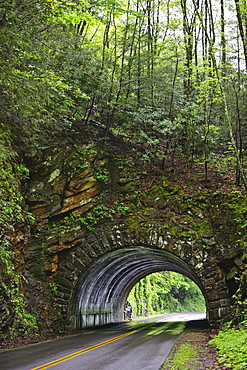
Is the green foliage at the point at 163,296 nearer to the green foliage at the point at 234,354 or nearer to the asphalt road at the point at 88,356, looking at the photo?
the asphalt road at the point at 88,356

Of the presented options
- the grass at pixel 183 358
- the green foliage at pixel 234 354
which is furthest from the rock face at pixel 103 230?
the green foliage at pixel 234 354

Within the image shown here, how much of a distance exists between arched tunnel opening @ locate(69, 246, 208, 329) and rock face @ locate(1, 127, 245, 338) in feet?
0.33

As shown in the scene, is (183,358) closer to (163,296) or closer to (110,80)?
(110,80)

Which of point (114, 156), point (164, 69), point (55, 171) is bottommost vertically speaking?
point (55, 171)

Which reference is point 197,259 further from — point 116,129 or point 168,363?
point 116,129

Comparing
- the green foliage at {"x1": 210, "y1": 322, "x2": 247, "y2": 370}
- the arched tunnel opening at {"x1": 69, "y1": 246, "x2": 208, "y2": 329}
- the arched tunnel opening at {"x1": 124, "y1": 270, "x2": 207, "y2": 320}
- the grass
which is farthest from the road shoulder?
the arched tunnel opening at {"x1": 124, "y1": 270, "x2": 207, "y2": 320}

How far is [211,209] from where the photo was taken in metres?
13.9

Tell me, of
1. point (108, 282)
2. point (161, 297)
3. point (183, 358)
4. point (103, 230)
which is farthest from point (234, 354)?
point (161, 297)

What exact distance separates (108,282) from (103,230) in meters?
5.13

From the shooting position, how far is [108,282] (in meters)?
17.8

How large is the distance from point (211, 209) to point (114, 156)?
17.2 feet

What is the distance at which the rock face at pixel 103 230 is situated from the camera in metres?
12.6

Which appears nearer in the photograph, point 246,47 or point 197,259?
point 246,47

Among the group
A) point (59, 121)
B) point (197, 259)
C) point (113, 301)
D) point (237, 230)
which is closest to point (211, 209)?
point (237, 230)
